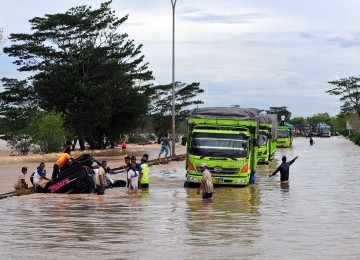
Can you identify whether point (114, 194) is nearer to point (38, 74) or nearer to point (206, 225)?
point (206, 225)

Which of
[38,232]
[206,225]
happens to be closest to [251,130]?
[206,225]

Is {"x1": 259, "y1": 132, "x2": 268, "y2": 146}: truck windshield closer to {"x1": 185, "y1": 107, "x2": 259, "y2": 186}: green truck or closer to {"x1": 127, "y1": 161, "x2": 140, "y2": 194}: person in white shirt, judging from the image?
{"x1": 185, "y1": 107, "x2": 259, "y2": 186}: green truck

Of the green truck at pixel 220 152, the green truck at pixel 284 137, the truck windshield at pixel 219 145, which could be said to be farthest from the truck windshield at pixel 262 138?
the green truck at pixel 284 137

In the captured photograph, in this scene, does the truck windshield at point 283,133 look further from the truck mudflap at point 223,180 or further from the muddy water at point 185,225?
the truck mudflap at point 223,180

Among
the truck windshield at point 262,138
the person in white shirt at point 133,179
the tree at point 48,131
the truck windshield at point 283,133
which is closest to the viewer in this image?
the person in white shirt at point 133,179

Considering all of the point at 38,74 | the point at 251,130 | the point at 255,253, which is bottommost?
the point at 255,253

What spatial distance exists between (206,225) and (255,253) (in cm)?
401

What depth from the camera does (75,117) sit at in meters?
63.7

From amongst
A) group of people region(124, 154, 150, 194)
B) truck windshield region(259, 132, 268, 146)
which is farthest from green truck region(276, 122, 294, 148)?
group of people region(124, 154, 150, 194)

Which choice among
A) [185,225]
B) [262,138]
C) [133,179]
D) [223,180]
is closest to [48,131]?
[262,138]

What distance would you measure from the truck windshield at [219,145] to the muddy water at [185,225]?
1357 mm

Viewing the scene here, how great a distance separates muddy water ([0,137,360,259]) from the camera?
13.3 metres

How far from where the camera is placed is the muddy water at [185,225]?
13281 millimetres

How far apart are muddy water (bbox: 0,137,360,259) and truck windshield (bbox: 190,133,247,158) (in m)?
1.36
